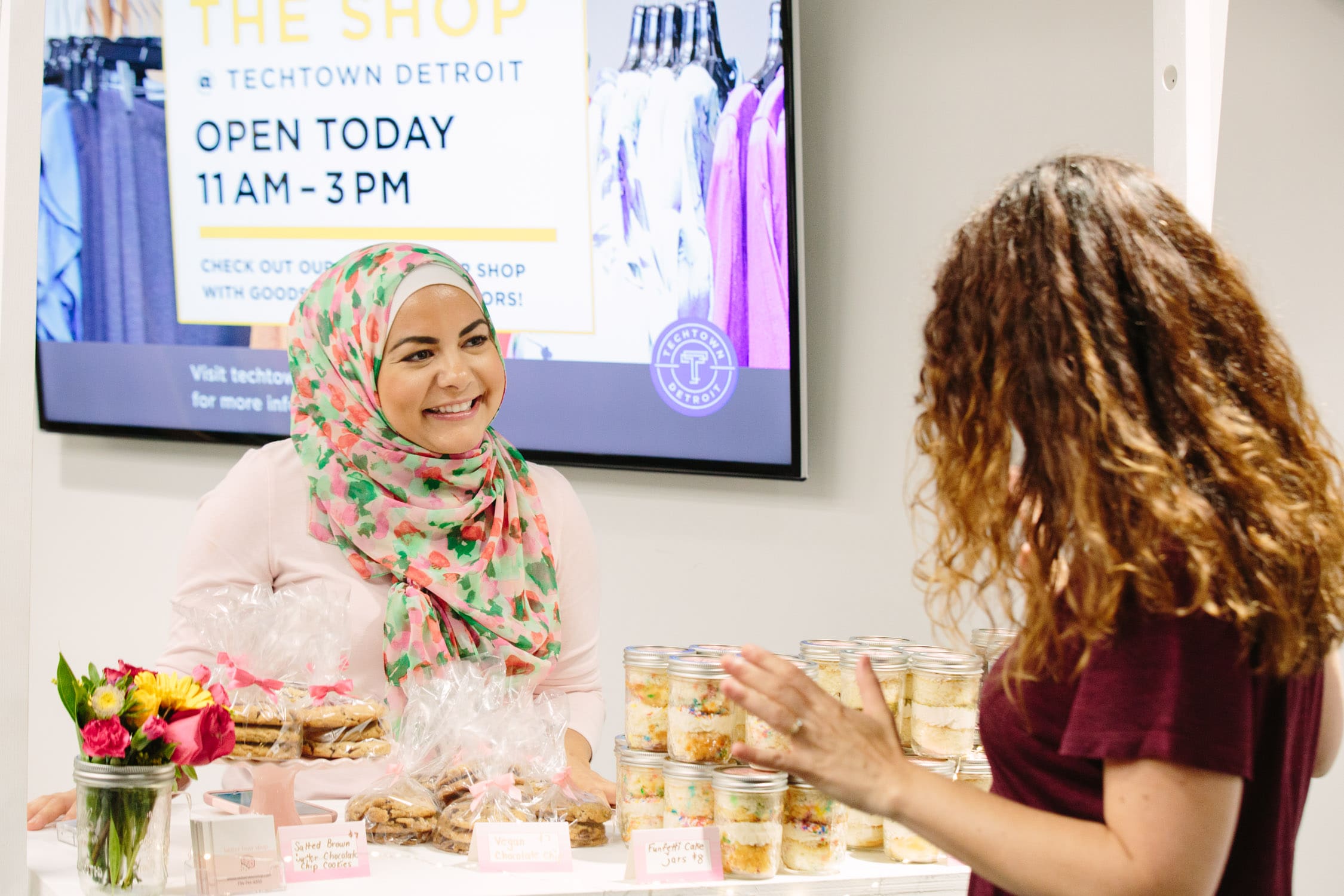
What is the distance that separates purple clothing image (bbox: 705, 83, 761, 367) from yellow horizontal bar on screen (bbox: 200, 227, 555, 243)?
49cm

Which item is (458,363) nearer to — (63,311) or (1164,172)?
(1164,172)

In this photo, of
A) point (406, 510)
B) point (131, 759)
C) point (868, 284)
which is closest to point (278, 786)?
point (131, 759)

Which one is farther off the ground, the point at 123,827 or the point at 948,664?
the point at 948,664

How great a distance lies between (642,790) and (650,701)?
0.36 ft

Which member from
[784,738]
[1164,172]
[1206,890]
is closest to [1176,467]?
[1206,890]

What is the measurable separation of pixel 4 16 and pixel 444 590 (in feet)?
3.53

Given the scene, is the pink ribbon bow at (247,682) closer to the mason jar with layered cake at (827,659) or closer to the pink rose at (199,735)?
the pink rose at (199,735)

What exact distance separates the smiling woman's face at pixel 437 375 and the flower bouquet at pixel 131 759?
86cm

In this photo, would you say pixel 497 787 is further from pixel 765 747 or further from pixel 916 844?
pixel 916 844

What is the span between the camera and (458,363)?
2234mm

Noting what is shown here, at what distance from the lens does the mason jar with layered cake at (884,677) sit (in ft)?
5.26

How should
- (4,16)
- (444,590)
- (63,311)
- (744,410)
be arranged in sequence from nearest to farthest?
(4,16), (444,590), (744,410), (63,311)

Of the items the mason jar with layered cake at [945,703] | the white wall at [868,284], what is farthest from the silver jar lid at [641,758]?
the white wall at [868,284]

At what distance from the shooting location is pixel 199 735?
1.41m
